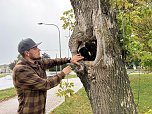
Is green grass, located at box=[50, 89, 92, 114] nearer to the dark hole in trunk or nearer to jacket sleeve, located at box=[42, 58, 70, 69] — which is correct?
jacket sleeve, located at box=[42, 58, 70, 69]

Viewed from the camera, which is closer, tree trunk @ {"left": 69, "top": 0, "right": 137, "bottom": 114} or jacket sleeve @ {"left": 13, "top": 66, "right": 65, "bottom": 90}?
tree trunk @ {"left": 69, "top": 0, "right": 137, "bottom": 114}

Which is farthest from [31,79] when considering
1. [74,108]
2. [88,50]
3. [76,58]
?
[74,108]

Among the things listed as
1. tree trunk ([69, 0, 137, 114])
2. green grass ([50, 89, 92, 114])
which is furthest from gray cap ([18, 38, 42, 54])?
green grass ([50, 89, 92, 114])

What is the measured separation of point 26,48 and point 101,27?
3.76 ft

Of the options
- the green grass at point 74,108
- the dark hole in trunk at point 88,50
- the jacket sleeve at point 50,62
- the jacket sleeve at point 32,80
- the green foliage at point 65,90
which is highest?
the dark hole in trunk at point 88,50

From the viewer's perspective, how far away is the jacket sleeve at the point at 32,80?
195 inches

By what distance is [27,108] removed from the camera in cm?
520

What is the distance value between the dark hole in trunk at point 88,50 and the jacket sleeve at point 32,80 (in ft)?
1.33

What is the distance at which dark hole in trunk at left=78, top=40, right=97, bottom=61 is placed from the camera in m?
4.66

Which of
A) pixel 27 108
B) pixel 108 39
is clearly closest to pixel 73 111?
pixel 27 108

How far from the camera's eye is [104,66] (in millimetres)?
4434

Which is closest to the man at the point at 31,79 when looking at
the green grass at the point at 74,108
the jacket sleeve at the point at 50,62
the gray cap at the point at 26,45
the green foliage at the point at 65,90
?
the gray cap at the point at 26,45

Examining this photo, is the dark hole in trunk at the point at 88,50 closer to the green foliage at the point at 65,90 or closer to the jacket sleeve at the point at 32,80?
the jacket sleeve at the point at 32,80

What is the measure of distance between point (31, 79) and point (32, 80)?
0.03m
